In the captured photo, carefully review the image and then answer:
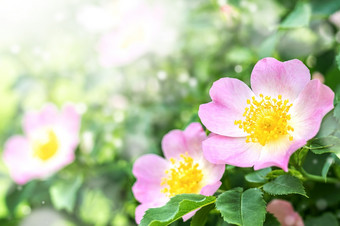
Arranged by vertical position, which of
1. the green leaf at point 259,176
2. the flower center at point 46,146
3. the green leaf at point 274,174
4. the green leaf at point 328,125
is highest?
the green leaf at point 328,125

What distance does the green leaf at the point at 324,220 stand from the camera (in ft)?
1.47

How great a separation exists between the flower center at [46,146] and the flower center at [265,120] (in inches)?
22.5

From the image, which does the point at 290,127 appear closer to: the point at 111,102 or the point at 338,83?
the point at 338,83

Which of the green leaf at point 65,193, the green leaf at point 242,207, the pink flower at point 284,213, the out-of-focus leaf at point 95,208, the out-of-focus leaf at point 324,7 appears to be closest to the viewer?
the green leaf at point 242,207

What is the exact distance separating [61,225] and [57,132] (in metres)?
0.17

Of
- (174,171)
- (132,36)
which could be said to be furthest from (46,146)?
(174,171)

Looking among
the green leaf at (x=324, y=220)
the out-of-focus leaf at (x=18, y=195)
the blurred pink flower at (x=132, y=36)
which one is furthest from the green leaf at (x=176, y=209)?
the blurred pink flower at (x=132, y=36)

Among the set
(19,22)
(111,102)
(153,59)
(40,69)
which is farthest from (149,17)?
(19,22)

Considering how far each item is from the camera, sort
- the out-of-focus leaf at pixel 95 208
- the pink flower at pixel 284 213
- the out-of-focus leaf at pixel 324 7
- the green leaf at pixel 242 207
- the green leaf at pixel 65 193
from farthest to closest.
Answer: the out-of-focus leaf at pixel 95 208 → the green leaf at pixel 65 193 → the out-of-focus leaf at pixel 324 7 → the pink flower at pixel 284 213 → the green leaf at pixel 242 207

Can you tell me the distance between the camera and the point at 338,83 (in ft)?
1.62

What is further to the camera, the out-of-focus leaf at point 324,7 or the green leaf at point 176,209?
the out-of-focus leaf at point 324,7

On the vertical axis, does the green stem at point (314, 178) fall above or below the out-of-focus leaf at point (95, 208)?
above

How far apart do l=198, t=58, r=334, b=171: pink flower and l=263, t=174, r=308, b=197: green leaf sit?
2cm

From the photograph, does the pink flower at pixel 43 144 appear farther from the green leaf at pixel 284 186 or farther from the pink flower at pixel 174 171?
the green leaf at pixel 284 186
